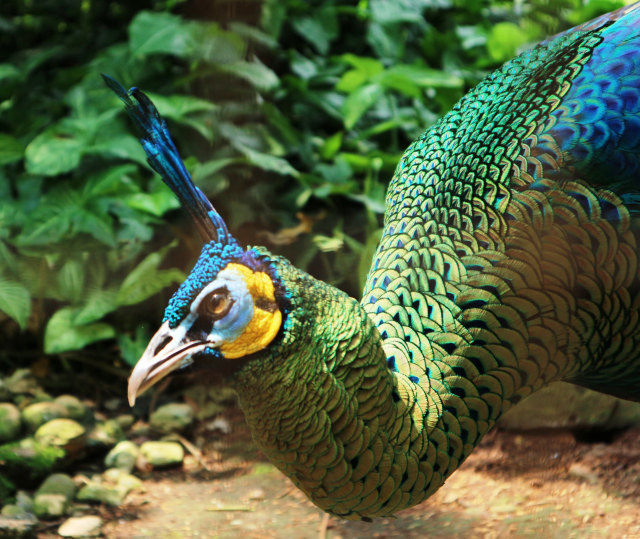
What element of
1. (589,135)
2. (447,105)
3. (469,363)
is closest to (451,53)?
(447,105)

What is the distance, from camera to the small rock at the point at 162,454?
2898 millimetres

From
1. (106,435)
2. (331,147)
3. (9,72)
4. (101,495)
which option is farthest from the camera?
(331,147)

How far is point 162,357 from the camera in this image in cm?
135

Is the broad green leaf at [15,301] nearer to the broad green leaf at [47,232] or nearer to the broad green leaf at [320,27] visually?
the broad green leaf at [47,232]

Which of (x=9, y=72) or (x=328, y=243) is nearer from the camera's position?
(x=328, y=243)

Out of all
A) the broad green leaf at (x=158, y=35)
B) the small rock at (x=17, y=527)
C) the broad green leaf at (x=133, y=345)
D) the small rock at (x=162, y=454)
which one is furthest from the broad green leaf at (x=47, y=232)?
the small rock at (x=17, y=527)

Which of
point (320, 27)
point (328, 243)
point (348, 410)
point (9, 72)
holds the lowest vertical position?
point (348, 410)

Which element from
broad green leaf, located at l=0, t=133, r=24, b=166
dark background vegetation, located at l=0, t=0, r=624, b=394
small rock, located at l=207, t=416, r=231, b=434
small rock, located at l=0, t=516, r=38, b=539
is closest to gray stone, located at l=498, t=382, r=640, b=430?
dark background vegetation, located at l=0, t=0, r=624, b=394

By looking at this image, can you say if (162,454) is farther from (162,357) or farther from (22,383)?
(162,357)

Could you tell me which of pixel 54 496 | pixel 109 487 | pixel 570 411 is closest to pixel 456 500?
pixel 570 411

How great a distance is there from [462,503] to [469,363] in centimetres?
114

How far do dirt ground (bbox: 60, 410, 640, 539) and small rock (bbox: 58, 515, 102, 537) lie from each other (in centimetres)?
3

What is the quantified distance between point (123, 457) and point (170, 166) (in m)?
1.80

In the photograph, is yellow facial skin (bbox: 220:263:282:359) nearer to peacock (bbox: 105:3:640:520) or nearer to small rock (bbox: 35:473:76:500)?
peacock (bbox: 105:3:640:520)
